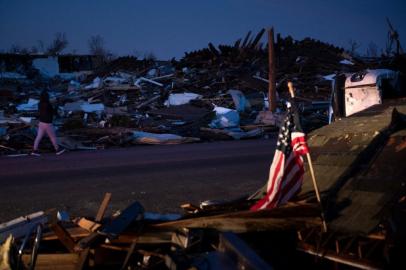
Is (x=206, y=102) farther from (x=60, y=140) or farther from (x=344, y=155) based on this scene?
(x=344, y=155)

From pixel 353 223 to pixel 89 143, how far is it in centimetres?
1398

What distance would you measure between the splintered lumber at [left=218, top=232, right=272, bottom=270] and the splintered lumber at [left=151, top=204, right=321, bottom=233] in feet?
2.31

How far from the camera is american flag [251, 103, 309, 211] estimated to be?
3969 mm

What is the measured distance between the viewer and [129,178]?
879 centimetres

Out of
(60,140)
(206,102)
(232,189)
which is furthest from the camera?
(206,102)

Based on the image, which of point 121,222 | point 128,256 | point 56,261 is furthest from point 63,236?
point 128,256

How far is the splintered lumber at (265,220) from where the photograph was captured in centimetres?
358

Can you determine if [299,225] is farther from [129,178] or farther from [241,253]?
[129,178]

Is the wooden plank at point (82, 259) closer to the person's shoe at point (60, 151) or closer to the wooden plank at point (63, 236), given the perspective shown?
the wooden plank at point (63, 236)

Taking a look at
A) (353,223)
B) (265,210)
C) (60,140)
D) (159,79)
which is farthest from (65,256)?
(159,79)

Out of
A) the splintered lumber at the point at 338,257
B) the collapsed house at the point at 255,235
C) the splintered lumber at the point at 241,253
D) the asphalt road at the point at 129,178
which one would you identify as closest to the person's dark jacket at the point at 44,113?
the asphalt road at the point at 129,178

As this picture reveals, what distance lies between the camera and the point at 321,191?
4.27 metres

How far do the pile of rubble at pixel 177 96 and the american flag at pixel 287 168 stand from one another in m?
12.1

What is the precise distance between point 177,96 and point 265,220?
73.5ft
